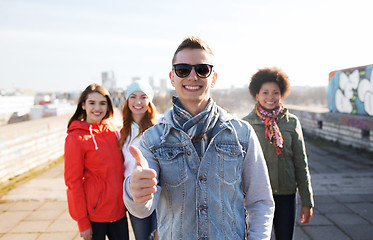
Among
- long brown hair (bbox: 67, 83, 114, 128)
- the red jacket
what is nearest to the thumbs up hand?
the red jacket

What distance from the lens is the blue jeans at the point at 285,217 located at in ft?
7.25

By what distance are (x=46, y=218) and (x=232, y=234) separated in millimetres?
3655

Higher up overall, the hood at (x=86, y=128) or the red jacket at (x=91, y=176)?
the hood at (x=86, y=128)

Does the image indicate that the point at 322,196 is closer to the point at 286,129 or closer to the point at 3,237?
the point at 286,129

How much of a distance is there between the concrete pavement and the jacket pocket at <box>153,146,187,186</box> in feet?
8.80

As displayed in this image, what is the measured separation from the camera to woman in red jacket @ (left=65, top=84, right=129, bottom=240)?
206 centimetres

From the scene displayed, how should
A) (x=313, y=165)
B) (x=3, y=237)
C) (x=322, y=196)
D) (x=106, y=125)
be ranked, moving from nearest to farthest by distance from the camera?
(x=106, y=125)
(x=3, y=237)
(x=322, y=196)
(x=313, y=165)

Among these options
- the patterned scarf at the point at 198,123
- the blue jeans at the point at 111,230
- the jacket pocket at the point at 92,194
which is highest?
the patterned scarf at the point at 198,123

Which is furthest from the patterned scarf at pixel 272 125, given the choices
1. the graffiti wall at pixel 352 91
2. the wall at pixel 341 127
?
the graffiti wall at pixel 352 91

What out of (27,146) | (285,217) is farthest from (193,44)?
(27,146)

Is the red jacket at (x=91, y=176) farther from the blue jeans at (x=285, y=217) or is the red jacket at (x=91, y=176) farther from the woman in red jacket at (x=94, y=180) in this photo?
the blue jeans at (x=285, y=217)

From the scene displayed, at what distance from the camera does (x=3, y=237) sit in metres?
3.43

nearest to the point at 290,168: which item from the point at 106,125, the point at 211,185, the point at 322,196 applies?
the point at 211,185

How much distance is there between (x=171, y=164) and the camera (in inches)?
50.0
